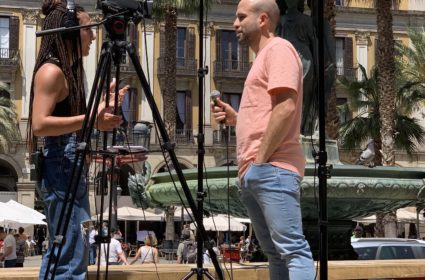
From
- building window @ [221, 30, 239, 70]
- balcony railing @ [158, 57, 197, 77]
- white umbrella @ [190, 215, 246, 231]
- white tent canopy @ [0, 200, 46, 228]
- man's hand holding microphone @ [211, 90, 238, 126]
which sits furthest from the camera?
building window @ [221, 30, 239, 70]

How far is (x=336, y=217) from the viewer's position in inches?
240

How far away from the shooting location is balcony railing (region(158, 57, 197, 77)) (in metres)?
37.9

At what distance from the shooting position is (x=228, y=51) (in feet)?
129

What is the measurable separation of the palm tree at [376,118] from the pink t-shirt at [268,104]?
79.9 ft

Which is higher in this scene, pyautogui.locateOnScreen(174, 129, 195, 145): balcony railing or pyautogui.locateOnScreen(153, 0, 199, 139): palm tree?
pyautogui.locateOnScreen(153, 0, 199, 139): palm tree

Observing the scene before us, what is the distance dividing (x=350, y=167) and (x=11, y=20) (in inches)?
1318

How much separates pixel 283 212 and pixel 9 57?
34971 mm

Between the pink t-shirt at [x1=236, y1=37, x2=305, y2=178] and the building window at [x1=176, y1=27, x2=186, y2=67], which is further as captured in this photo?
the building window at [x1=176, y1=27, x2=186, y2=67]

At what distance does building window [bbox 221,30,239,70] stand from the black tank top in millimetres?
35776

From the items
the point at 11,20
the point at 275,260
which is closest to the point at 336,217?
the point at 275,260

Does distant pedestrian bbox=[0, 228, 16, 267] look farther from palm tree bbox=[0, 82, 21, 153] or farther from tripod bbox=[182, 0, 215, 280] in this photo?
palm tree bbox=[0, 82, 21, 153]

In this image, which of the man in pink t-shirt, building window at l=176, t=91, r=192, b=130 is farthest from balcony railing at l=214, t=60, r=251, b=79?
the man in pink t-shirt

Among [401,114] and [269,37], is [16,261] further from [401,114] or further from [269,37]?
[401,114]

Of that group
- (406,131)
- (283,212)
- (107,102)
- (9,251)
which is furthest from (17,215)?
(283,212)
